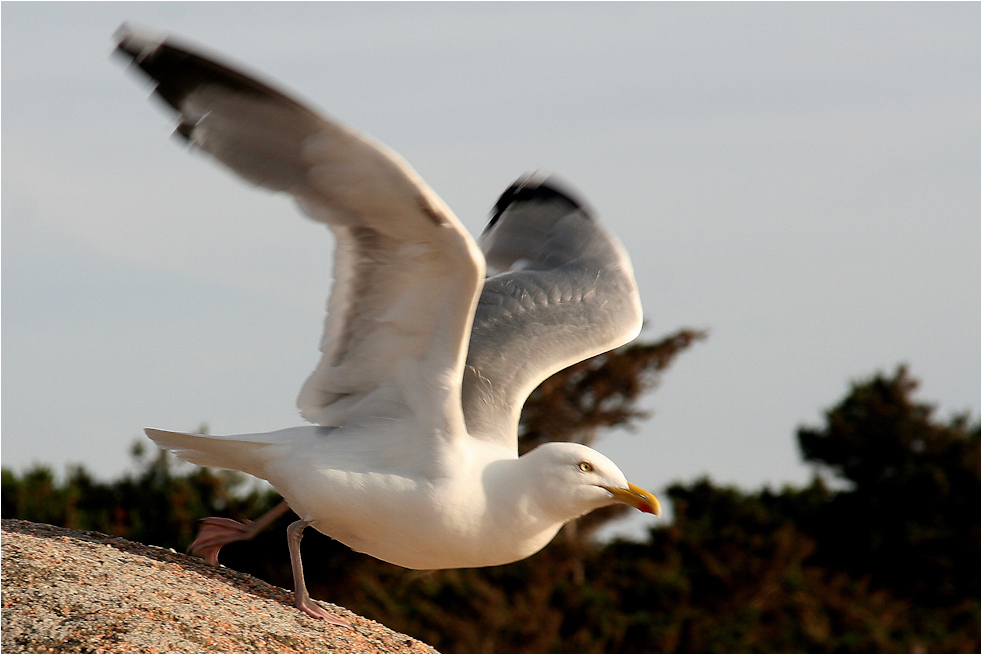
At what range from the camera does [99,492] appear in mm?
16094

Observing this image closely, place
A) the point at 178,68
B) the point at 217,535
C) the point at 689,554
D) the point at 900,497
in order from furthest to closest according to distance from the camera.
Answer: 1. the point at 900,497
2. the point at 689,554
3. the point at 217,535
4. the point at 178,68

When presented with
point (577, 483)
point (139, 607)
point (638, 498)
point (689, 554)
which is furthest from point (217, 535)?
point (689, 554)

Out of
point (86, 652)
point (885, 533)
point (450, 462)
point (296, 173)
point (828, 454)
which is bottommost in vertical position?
point (86, 652)

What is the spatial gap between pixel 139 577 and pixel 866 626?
45.6ft

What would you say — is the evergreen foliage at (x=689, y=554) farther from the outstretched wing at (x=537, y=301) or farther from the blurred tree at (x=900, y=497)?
the outstretched wing at (x=537, y=301)

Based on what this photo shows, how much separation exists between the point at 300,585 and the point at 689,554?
43.3 ft

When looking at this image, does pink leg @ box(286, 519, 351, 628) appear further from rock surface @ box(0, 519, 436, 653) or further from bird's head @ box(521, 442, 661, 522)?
bird's head @ box(521, 442, 661, 522)

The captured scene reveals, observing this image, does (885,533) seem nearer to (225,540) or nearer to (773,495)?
(773,495)

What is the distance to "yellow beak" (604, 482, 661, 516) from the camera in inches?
219

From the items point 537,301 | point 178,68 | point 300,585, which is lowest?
point 300,585

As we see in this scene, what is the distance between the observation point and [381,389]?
18.6ft

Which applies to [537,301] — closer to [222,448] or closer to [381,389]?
[381,389]

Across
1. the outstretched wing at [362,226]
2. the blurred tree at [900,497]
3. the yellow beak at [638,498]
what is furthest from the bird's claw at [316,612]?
the blurred tree at [900,497]

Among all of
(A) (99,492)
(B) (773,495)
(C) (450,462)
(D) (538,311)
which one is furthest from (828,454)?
(C) (450,462)
